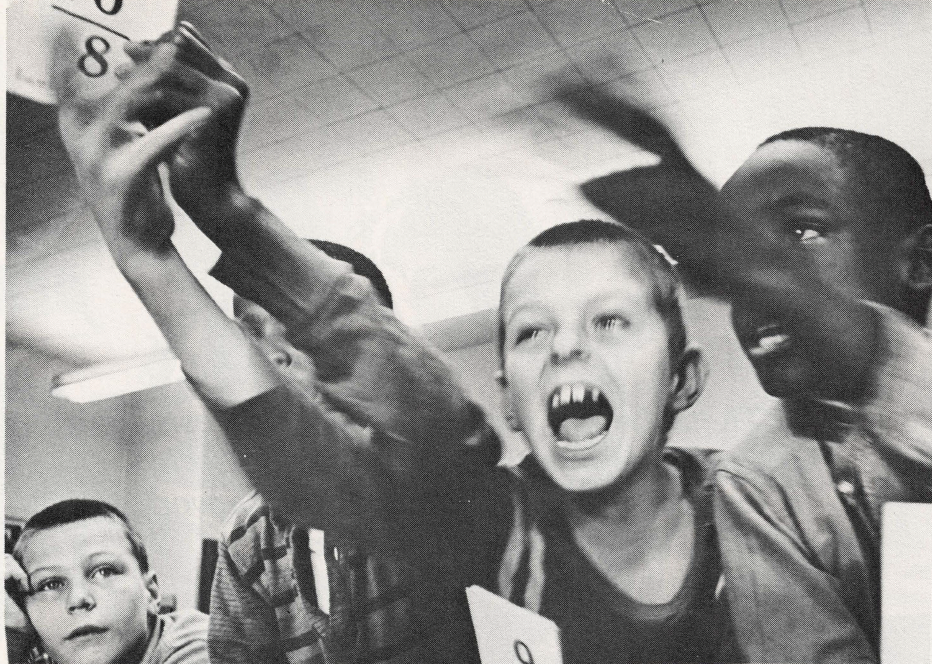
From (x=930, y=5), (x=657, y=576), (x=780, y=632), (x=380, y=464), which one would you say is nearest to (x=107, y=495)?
(x=380, y=464)

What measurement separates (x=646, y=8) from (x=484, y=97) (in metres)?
0.35

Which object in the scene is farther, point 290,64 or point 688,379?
point 290,64

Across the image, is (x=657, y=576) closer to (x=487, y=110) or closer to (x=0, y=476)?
(x=487, y=110)

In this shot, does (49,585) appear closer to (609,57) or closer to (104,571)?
(104,571)

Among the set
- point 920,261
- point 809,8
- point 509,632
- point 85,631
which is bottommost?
point 85,631

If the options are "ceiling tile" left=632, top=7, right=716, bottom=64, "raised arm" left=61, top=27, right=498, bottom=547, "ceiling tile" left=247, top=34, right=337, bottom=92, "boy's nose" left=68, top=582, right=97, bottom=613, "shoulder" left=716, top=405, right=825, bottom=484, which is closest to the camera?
"shoulder" left=716, top=405, right=825, bottom=484

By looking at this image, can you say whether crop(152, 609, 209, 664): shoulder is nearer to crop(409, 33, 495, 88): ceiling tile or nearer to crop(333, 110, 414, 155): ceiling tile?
crop(333, 110, 414, 155): ceiling tile

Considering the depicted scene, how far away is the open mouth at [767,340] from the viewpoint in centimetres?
155

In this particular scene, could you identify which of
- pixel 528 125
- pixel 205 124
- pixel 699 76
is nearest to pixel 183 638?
pixel 205 124

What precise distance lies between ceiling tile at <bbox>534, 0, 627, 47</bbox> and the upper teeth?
67 cm

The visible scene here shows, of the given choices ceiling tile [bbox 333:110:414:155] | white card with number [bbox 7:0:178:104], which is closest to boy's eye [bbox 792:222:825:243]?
ceiling tile [bbox 333:110:414:155]

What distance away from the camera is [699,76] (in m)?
1.66

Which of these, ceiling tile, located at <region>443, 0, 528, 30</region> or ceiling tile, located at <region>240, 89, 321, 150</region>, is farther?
ceiling tile, located at <region>240, 89, 321, 150</region>

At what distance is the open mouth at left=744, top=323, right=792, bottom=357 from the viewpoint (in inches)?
61.1
